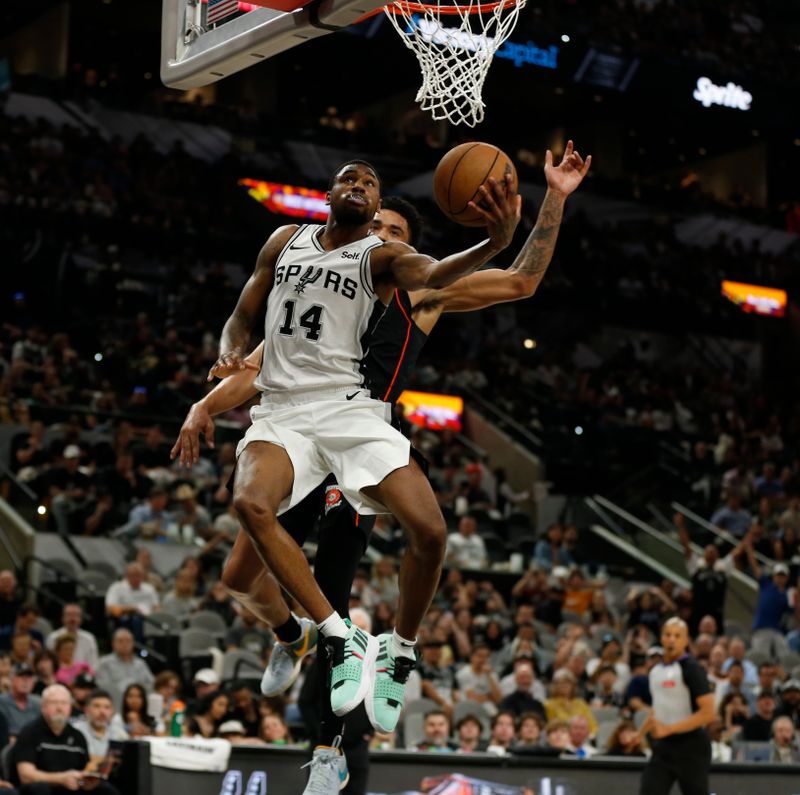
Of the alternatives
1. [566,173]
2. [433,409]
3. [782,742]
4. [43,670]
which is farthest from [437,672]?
[433,409]

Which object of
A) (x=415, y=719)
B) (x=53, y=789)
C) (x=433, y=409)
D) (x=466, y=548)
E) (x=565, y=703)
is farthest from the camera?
(x=433, y=409)

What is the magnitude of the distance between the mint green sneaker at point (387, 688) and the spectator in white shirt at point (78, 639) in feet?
24.5

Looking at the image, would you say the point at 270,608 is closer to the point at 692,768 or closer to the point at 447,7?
the point at 447,7

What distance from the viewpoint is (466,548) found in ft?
62.8

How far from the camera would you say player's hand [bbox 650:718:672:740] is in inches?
413

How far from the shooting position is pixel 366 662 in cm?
593

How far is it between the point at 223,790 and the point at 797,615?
11368 mm

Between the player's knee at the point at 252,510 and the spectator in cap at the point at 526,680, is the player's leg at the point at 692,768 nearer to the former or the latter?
the spectator in cap at the point at 526,680

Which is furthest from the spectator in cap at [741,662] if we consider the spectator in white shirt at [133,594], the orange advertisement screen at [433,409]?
the orange advertisement screen at [433,409]

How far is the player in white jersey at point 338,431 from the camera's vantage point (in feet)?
19.6

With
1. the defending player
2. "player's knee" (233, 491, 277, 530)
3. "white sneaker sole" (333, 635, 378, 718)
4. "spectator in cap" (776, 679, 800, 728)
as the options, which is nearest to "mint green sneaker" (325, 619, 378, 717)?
"white sneaker sole" (333, 635, 378, 718)

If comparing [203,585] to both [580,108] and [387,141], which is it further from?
[580,108]

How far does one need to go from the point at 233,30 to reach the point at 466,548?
1338 cm

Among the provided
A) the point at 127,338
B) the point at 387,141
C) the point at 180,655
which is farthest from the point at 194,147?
the point at 180,655
